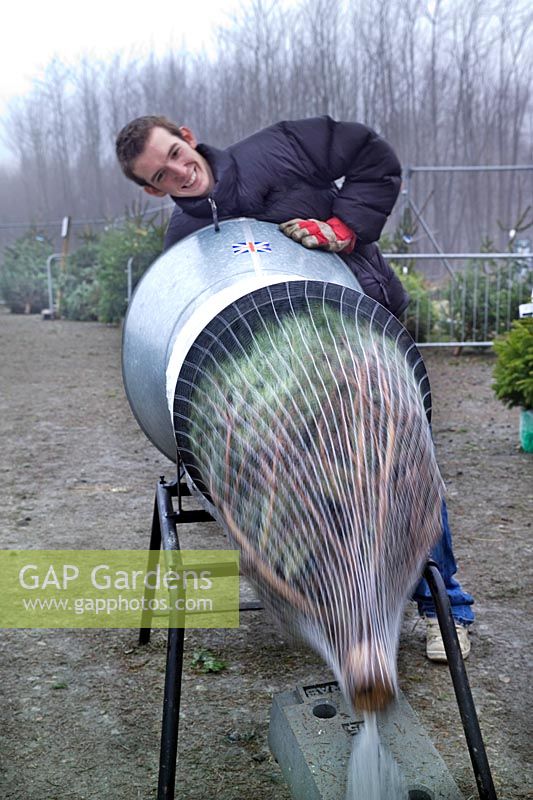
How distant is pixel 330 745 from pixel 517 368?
361cm

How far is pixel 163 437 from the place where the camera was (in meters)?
1.96

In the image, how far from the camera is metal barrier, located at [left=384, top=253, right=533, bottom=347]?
340 inches

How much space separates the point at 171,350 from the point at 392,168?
898 mm

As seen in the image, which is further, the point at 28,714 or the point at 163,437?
the point at 28,714

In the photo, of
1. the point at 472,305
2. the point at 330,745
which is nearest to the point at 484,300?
the point at 472,305

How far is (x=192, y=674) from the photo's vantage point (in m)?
2.54

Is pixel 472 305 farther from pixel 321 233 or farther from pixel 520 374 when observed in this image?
pixel 321 233

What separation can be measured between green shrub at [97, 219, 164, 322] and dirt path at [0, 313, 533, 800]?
657 cm

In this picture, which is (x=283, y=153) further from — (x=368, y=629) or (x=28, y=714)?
(x=28, y=714)

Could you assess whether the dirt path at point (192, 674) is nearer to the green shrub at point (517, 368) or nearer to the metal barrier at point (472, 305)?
the green shrub at point (517, 368)

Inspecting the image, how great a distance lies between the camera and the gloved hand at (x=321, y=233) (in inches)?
76.0

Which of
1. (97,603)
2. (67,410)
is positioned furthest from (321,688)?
(67,410)

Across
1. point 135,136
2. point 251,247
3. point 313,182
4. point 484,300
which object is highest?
point 135,136

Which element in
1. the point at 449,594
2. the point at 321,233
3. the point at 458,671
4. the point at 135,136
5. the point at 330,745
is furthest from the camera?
the point at 449,594
